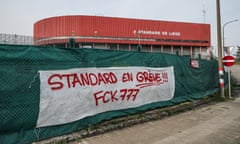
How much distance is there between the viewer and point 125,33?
34406mm

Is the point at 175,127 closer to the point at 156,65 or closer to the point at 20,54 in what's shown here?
the point at 156,65

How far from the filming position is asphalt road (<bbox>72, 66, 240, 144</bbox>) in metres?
3.50

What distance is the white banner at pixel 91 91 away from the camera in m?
3.41

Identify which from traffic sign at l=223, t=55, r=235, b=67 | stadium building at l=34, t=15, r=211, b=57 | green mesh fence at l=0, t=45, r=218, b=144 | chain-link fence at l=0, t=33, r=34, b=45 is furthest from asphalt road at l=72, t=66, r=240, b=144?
stadium building at l=34, t=15, r=211, b=57

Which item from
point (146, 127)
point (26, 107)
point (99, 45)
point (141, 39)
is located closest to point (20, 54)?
point (26, 107)

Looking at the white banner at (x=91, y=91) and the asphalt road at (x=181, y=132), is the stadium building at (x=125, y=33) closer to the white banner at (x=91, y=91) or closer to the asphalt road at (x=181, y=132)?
the white banner at (x=91, y=91)

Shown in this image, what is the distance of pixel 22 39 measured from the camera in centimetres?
399

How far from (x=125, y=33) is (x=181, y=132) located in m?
31.8

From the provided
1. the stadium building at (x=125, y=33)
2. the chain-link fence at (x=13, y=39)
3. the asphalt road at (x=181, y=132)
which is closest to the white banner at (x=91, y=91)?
the asphalt road at (x=181, y=132)

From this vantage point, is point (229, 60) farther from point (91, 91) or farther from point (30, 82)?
point (30, 82)

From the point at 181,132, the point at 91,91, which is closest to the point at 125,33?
the point at 91,91

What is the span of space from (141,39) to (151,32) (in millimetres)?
2974

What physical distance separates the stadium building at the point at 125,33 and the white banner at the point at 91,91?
23.8 metres

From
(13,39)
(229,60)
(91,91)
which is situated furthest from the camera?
(229,60)
